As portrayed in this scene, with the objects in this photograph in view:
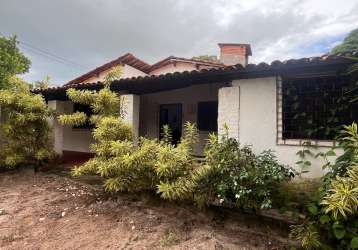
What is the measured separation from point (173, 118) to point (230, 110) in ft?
19.0

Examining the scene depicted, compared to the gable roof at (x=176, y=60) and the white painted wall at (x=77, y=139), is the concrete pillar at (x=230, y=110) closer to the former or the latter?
the white painted wall at (x=77, y=139)

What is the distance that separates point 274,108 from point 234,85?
1042mm

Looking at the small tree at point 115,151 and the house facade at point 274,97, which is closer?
the house facade at point 274,97

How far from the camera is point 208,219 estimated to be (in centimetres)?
588

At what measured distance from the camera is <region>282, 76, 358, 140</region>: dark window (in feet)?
18.9

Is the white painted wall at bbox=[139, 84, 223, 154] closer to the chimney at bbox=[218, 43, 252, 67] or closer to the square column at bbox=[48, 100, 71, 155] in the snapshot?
the square column at bbox=[48, 100, 71, 155]

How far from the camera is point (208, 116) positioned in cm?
1173

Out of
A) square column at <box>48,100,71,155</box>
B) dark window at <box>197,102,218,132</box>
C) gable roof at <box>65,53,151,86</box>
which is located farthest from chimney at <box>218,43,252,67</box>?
square column at <box>48,100,71,155</box>

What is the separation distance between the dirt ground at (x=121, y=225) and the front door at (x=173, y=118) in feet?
18.0

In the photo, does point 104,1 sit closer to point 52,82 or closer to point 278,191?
point 52,82

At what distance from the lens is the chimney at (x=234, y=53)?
54.0 ft

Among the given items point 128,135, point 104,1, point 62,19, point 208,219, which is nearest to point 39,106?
point 128,135

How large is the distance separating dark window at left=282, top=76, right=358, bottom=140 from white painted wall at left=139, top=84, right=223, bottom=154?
15.3 feet

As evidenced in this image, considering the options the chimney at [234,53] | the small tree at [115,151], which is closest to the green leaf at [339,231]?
the small tree at [115,151]
